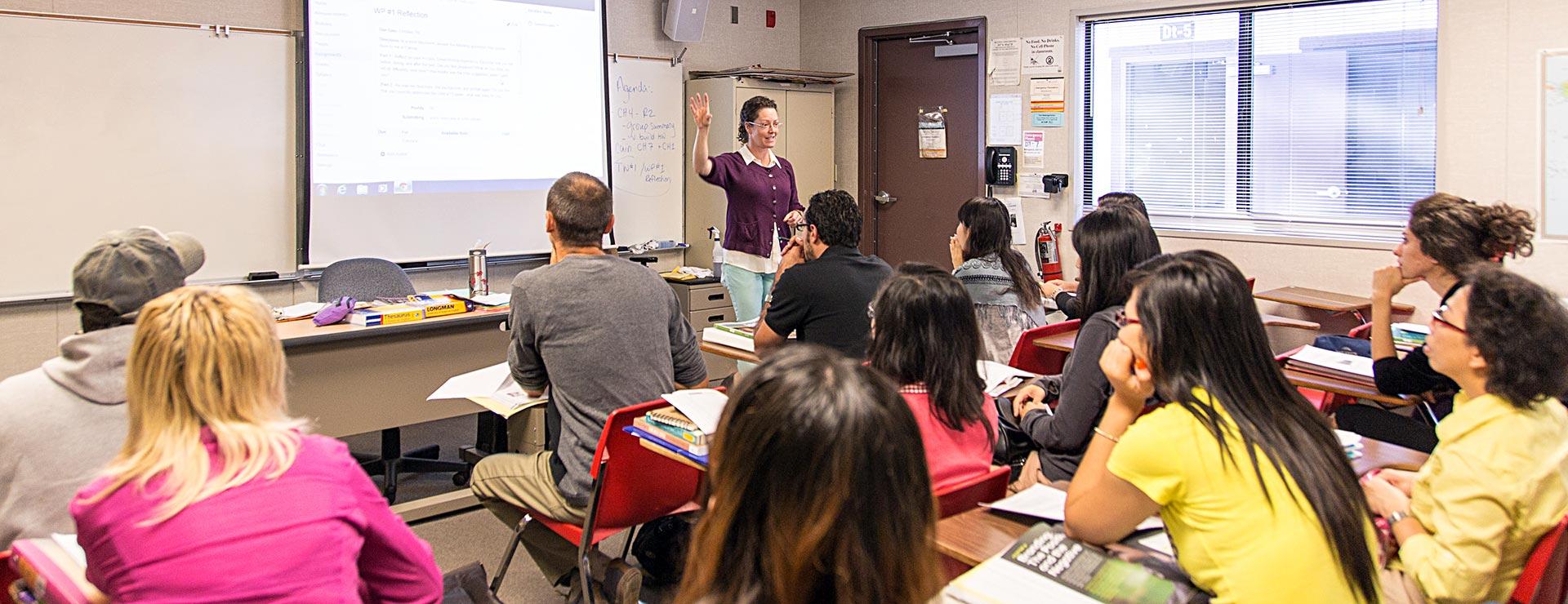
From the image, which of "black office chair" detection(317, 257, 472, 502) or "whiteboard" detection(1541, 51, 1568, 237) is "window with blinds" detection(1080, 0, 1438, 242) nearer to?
"whiteboard" detection(1541, 51, 1568, 237)

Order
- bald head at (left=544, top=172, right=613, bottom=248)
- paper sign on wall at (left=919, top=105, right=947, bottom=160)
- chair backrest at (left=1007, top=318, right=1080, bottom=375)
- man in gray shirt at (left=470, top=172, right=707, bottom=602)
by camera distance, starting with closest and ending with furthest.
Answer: man in gray shirt at (left=470, top=172, right=707, bottom=602) < bald head at (left=544, top=172, right=613, bottom=248) < chair backrest at (left=1007, top=318, right=1080, bottom=375) < paper sign on wall at (left=919, top=105, right=947, bottom=160)

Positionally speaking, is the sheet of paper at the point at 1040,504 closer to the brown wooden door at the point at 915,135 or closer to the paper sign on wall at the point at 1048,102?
the paper sign on wall at the point at 1048,102

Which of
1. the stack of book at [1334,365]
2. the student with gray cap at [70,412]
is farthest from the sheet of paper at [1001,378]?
the student with gray cap at [70,412]

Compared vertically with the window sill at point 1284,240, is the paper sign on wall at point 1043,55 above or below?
above

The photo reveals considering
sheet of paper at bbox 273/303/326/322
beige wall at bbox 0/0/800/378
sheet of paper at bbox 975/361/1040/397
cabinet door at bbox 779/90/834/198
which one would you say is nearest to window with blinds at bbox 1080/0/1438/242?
cabinet door at bbox 779/90/834/198

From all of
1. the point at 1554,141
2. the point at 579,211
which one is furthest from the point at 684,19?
the point at 1554,141

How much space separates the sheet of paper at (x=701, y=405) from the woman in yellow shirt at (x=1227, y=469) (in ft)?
2.75

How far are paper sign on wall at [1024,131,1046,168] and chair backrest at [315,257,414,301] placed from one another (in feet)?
11.2

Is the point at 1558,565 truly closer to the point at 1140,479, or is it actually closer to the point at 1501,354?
the point at 1501,354

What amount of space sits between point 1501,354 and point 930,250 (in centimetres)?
512

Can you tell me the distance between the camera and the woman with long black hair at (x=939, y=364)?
2.27 meters

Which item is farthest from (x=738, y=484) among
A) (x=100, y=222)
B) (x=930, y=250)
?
(x=930, y=250)

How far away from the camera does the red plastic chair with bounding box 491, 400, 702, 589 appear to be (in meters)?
2.55

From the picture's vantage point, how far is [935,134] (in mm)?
6867
